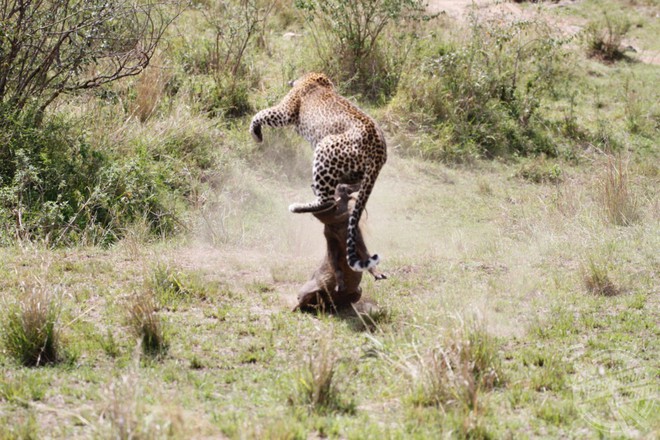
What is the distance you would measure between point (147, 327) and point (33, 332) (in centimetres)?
82

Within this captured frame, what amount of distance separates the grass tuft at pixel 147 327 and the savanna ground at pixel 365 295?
2 cm

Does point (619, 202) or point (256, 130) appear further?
point (619, 202)

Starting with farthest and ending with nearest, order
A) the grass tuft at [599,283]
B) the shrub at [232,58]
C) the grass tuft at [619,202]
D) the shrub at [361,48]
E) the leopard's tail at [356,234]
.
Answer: the shrub at [361,48], the shrub at [232,58], the grass tuft at [619,202], the grass tuft at [599,283], the leopard's tail at [356,234]

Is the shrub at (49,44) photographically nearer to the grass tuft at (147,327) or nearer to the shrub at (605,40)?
the grass tuft at (147,327)

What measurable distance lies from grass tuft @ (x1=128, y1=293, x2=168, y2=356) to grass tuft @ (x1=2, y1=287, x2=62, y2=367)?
0.57 m

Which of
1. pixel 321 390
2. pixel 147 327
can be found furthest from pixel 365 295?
pixel 321 390

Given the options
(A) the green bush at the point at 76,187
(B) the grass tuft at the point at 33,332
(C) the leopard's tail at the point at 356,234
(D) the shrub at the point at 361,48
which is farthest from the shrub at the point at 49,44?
(B) the grass tuft at the point at 33,332

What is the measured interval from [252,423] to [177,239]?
5.09 m

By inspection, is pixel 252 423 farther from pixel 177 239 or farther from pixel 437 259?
pixel 177 239

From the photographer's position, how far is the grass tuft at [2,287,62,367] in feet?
20.6

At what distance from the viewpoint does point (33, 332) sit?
6.29 metres

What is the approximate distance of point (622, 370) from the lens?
659 centimetres

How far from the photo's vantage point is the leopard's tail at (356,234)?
7.00 m

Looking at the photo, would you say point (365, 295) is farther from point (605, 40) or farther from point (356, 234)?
point (605, 40)
